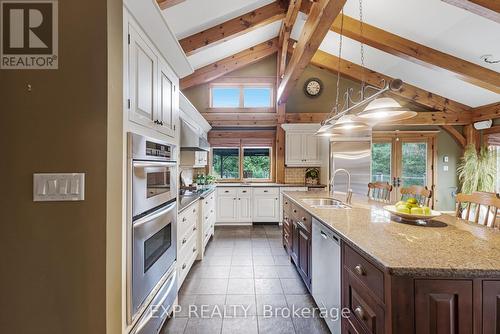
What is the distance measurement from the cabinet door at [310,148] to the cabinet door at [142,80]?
13.8ft

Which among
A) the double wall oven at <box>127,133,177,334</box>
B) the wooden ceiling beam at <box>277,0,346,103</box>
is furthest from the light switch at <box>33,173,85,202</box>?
the wooden ceiling beam at <box>277,0,346,103</box>

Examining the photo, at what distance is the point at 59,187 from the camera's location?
1097 mm

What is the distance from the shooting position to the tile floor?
1.91m

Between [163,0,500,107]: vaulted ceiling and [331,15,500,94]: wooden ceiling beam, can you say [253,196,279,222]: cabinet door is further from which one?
[331,15,500,94]: wooden ceiling beam

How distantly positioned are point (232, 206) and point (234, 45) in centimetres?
348

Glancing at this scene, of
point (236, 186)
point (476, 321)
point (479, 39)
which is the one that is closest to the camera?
point (476, 321)

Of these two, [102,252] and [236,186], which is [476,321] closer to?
[102,252]

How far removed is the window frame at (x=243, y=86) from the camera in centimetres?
573

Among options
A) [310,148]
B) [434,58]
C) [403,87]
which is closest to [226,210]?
[310,148]

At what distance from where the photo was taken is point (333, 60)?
529 centimetres

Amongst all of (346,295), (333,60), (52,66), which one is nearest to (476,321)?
(346,295)

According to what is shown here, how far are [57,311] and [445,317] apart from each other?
176 centimetres

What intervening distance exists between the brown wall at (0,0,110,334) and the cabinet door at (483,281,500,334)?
1.71 metres

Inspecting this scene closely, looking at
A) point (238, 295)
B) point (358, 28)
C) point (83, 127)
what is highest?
point (358, 28)
